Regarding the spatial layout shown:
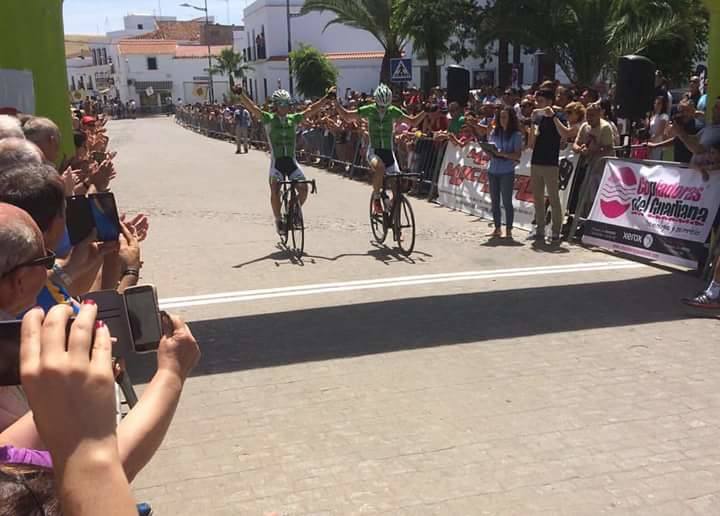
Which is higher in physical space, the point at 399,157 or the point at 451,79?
the point at 451,79

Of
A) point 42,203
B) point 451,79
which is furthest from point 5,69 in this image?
point 451,79

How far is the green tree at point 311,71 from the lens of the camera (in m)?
49.2

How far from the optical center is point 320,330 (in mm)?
6199

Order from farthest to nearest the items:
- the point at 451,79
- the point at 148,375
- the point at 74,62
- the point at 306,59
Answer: the point at 74,62, the point at 306,59, the point at 451,79, the point at 148,375

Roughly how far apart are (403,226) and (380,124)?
1432 mm

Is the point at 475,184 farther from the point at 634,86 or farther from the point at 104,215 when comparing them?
the point at 104,215

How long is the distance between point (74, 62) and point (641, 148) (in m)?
120

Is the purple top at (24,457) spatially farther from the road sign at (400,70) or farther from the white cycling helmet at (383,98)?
the road sign at (400,70)

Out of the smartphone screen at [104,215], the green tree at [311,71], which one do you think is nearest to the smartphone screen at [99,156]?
the smartphone screen at [104,215]

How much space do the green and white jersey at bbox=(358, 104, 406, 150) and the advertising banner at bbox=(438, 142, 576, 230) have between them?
7.51 ft

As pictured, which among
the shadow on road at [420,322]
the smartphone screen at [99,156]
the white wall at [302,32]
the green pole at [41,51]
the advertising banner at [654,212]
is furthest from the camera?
the white wall at [302,32]

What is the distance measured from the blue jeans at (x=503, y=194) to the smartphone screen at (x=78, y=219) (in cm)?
713

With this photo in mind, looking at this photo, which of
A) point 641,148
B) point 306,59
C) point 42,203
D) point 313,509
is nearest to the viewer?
point 42,203

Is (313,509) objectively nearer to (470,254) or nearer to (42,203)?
(42,203)
